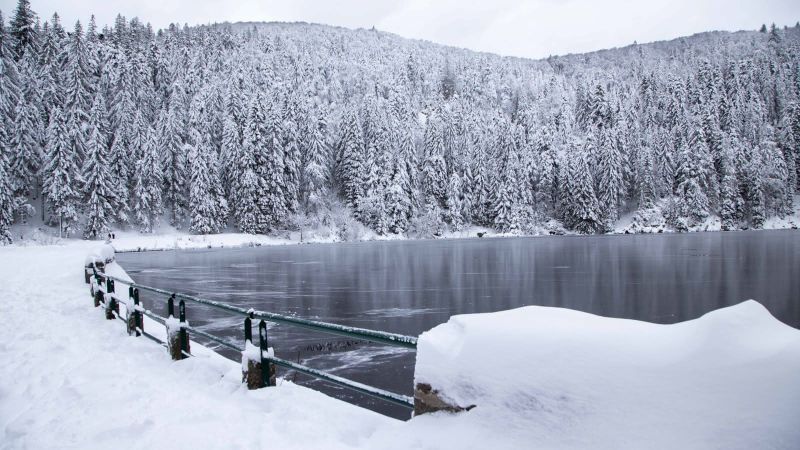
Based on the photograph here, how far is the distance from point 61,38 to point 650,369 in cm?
8501

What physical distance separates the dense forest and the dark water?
28.0 m

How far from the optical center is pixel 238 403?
6012 millimetres

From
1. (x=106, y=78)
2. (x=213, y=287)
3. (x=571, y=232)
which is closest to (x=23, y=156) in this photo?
(x=106, y=78)

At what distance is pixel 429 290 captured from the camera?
24938mm

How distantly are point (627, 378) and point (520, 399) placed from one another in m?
0.75

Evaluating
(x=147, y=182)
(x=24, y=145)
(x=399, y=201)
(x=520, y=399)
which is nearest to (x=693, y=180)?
(x=399, y=201)

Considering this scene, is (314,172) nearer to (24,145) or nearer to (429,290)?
(24,145)

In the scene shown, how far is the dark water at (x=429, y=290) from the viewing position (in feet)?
46.1

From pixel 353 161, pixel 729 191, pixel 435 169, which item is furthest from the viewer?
pixel 435 169

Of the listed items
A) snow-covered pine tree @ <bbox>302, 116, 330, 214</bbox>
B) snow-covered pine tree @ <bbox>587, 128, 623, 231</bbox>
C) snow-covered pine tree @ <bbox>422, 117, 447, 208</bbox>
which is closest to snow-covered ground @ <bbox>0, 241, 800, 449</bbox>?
snow-covered pine tree @ <bbox>302, 116, 330, 214</bbox>

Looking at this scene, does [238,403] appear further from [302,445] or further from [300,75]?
[300,75]

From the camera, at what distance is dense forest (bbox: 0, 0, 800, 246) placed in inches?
2330

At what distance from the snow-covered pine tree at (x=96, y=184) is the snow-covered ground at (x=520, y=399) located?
187ft

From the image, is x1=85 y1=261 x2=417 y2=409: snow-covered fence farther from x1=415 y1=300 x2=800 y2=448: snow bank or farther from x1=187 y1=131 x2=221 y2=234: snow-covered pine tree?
x1=187 y1=131 x2=221 y2=234: snow-covered pine tree
